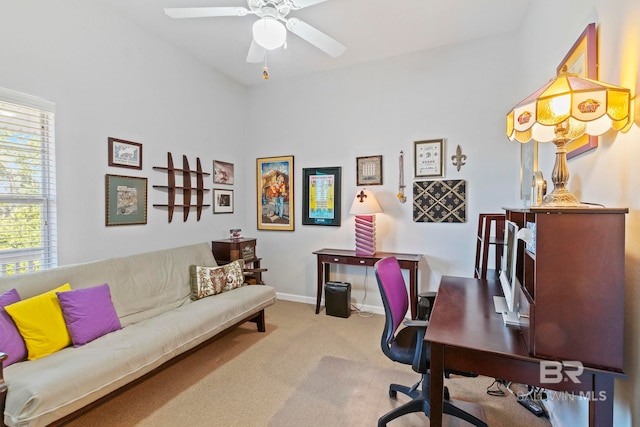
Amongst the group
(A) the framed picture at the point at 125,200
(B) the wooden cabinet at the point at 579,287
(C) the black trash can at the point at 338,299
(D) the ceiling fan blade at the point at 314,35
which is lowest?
(C) the black trash can at the point at 338,299

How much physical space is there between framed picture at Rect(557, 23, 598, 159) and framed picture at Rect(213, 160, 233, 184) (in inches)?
141

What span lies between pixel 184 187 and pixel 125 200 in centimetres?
70

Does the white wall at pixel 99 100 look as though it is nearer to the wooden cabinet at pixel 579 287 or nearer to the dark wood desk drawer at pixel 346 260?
the dark wood desk drawer at pixel 346 260

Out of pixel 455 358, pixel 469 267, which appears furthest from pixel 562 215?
pixel 469 267

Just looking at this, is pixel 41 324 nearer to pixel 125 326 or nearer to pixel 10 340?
pixel 10 340

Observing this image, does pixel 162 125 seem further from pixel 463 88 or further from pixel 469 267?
pixel 469 267

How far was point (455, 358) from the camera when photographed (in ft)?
4.15

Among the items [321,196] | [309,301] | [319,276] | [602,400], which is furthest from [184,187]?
[602,400]

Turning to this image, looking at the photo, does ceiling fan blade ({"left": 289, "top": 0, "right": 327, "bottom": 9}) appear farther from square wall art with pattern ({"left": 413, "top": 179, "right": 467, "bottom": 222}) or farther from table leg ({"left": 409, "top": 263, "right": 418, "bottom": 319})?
table leg ({"left": 409, "top": 263, "right": 418, "bottom": 319})

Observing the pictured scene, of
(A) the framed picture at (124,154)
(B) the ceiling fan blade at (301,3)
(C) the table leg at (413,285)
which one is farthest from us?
(C) the table leg at (413,285)

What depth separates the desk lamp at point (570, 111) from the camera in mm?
1104

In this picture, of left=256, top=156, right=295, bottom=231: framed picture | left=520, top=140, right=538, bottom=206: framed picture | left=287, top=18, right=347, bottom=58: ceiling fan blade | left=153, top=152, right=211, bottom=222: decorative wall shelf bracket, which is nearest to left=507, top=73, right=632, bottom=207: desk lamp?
left=520, top=140, right=538, bottom=206: framed picture

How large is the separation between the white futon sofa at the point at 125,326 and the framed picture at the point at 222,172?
982 millimetres

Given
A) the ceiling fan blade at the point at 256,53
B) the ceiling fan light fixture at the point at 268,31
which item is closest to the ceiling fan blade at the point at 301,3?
the ceiling fan light fixture at the point at 268,31
